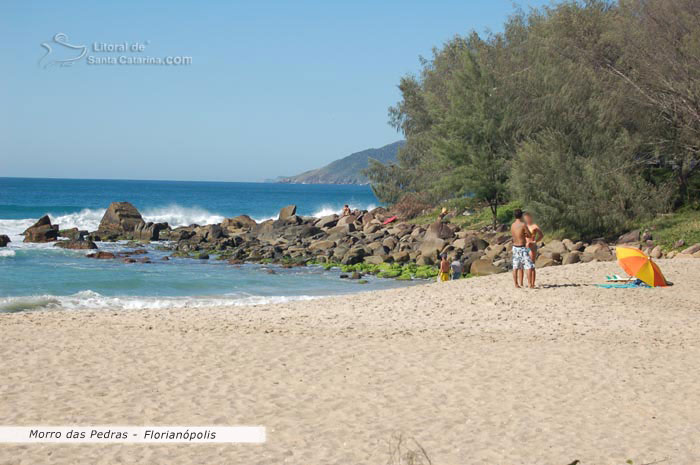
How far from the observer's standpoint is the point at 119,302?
62.1ft

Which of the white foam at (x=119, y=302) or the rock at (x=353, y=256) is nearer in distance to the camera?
the white foam at (x=119, y=302)

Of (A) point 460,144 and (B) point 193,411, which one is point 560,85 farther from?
(B) point 193,411

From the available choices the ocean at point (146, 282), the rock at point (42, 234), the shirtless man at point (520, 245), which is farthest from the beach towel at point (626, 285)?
the rock at point (42, 234)

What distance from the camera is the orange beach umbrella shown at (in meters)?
17.7

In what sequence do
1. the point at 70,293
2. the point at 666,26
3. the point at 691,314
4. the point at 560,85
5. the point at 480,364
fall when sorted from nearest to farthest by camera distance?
the point at 480,364 < the point at 691,314 < the point at 70,293 < the point at 666,26 < the point at 560,85

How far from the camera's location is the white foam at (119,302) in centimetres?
1789

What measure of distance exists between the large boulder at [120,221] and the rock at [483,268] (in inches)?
1008

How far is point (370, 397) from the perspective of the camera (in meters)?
9.06

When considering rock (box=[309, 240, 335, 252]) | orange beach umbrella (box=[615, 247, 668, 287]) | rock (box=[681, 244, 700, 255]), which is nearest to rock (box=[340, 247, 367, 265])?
rock (box=[309, 240, 335, 252])

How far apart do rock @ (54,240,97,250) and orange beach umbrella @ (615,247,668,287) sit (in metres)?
26.3

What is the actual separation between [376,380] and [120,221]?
3903 cm

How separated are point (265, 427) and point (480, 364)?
408 centimetres

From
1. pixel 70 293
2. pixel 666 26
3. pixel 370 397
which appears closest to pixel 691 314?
pixel 370 397

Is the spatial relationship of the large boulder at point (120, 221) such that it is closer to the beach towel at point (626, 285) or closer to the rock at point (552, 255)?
the rock at point (552, 255)
